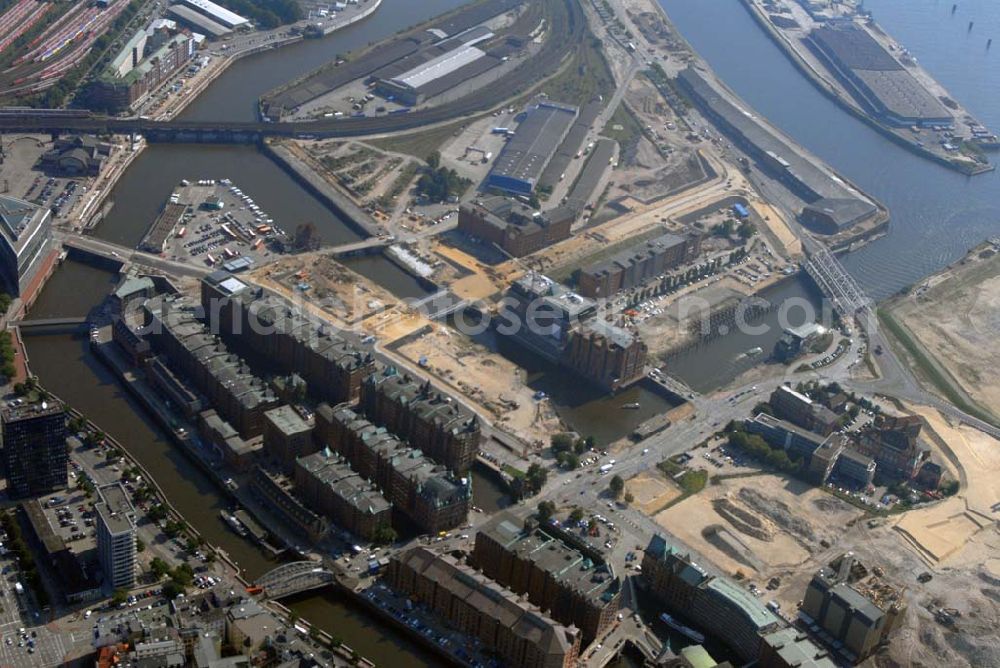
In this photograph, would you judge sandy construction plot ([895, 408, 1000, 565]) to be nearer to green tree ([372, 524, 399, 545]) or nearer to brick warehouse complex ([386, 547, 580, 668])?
brick warehouse complex ([386, 547, 580, 668])

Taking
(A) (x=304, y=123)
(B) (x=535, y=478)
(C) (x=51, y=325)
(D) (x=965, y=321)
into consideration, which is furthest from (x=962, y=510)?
(A) (x=304, y=123)

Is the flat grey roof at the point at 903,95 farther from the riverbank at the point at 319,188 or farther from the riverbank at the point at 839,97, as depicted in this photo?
the riverbank at the point at 319,188

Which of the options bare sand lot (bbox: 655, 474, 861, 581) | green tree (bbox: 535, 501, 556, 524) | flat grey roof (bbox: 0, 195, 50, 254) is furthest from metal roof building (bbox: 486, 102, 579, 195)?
green tree (bbox: 535, 501, 556, 524)

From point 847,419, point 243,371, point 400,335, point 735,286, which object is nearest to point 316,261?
point 400,335

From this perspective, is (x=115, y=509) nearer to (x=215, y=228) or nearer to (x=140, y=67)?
(x=215, y=228)

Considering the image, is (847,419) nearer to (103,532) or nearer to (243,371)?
(243,371)

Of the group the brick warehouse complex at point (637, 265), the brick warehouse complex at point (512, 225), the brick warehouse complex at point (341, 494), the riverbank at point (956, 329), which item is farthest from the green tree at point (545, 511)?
the riverbank at point (956, 329)
